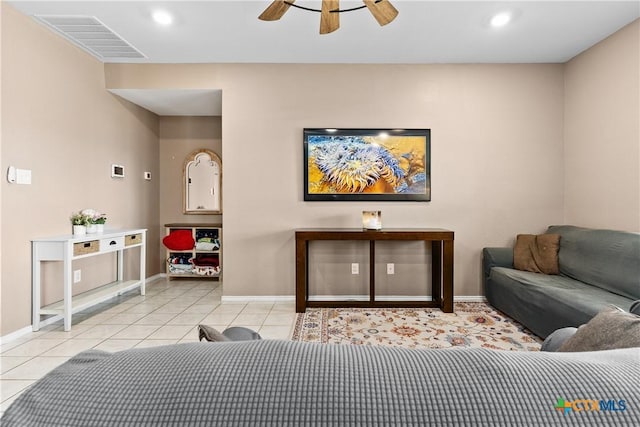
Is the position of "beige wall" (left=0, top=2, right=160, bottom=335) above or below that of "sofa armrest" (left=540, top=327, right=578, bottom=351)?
above

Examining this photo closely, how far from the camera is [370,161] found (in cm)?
367

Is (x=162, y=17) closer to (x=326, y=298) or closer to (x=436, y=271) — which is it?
(x=326, y=298)

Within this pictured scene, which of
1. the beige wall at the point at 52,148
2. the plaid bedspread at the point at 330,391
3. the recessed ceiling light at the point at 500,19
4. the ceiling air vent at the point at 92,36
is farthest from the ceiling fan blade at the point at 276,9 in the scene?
the plaid bedspread at the point at 330,391

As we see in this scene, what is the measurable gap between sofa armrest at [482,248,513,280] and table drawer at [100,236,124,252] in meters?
4.03

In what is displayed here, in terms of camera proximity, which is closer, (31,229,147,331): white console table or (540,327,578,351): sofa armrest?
(540,327,578,351): sofa armrest

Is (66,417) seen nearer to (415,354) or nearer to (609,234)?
(415,354)

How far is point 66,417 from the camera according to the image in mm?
400

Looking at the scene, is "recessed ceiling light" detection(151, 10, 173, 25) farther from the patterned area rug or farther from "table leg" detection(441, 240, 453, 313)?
"table leg" detection(441, 240, 453, 313)

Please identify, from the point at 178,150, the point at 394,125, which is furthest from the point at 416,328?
the point at 178,150

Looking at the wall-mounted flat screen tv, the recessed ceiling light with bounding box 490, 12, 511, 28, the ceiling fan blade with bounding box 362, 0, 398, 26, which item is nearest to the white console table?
the wall-mounted flat screen tv

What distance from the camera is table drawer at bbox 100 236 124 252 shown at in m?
3.22

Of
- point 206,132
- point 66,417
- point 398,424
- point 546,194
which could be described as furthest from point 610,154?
point 206,132

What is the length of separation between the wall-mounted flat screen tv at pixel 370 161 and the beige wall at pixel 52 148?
2.36 m

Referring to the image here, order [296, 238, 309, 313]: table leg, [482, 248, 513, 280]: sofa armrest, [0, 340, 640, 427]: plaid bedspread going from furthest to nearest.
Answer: [482, 248, 513, 280]: sofa armrest → [296, 238, 309, 313]: table leg → [0, 340, 640, 427]: plaid bedspread
